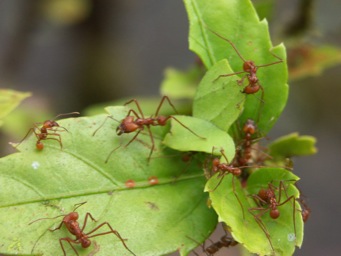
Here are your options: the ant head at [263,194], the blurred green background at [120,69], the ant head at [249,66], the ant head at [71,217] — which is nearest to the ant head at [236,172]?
A: the ant head at [263,194]

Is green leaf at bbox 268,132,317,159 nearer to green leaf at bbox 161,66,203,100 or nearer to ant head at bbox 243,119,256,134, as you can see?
ant head at bbox 243,119,256,134

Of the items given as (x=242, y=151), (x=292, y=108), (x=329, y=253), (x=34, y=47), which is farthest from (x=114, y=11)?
(x=242, y=151)

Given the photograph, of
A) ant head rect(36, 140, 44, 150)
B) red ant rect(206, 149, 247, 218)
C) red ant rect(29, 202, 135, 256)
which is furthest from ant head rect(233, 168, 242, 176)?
ant head rect(36, 140, 44, 150)

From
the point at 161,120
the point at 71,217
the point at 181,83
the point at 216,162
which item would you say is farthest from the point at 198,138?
the point at 181,83

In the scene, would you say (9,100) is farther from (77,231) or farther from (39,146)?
(77,231)

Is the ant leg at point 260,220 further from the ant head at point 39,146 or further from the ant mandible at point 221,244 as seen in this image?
the ant head at point 39,146

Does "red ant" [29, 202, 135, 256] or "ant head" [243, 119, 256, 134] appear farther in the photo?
"ant head" [243, 119, 256, 134]
